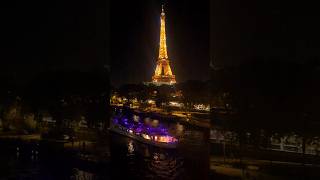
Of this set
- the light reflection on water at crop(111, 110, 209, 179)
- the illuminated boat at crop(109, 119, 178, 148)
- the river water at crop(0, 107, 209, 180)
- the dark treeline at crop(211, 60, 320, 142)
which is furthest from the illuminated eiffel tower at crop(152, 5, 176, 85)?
the dark treeline at crop(211, 60, 320, 142)

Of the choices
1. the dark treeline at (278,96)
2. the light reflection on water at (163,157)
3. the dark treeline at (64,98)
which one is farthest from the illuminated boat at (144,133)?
the dark treeline at (278,96)

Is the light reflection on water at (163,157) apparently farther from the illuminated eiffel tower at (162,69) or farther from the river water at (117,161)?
the illuminated eiffel tower at (162,69)

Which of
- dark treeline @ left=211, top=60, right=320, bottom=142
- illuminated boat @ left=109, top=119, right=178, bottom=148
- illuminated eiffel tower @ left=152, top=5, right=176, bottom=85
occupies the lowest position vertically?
illuminated boat @ left=109, top=119, right=178, bottom=148

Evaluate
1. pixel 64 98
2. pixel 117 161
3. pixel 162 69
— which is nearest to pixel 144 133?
pixel 64 98

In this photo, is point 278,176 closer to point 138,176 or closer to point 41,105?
point 138,176

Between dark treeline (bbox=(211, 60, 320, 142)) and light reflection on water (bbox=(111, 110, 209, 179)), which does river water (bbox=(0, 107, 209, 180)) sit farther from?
dark treeline (bbox=(211, 60, 320, 142))

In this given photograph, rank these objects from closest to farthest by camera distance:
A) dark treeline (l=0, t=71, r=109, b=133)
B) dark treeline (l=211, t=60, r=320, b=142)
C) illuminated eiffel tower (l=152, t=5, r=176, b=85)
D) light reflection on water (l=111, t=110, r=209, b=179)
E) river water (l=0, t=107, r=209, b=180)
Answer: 1. river water (l=0, t=107, r=209, b=180)
2. light reflection on water (l=111, t=110, r=209, b=179)
3. dark treeline (l=211, t=60, r=320, b=142)
4. dark treeline (l=0, t=71, r=109, b=133)
5. illuminated eiffel tower (l=152, t=5, r=176, b=85)
